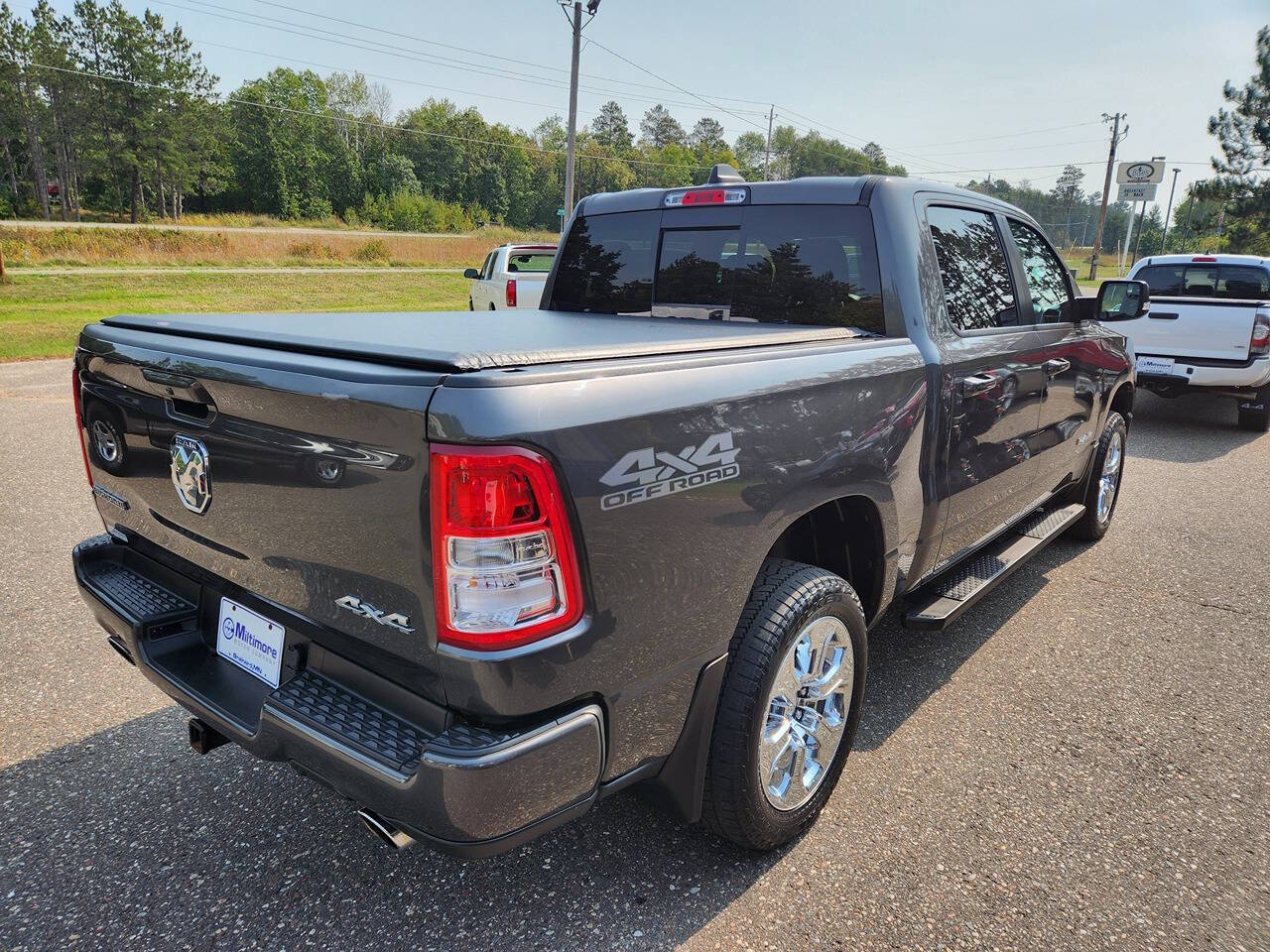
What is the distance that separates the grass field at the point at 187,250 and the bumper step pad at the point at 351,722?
3322 cm

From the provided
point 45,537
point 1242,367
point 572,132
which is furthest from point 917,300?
point 572,132

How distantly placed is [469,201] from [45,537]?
102629mm

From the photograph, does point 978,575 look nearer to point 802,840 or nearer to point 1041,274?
point 802,840

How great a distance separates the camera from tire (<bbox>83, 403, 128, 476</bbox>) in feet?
7.63

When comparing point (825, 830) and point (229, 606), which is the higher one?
point (229, 606)

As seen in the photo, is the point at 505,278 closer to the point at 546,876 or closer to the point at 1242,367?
the point at 1242,367

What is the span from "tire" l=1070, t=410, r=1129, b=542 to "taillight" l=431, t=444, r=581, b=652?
172 inches

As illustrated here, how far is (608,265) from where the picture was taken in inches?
148

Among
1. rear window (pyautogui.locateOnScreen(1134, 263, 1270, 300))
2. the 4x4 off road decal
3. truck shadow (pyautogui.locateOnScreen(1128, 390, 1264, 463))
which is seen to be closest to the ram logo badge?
the 4x4 off road decal

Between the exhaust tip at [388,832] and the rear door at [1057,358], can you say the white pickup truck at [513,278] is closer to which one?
the rear door at [1057,358]

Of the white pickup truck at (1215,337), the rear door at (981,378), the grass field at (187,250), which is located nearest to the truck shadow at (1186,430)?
the white pickup truck at (1215,337)

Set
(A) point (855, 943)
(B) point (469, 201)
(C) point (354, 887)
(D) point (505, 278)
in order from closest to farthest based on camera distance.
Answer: (A) point (855, 943)
(C) point (354, 887)
(D) point (505, 278)
(B) point (469, 201)

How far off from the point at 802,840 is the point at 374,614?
1.60 meters

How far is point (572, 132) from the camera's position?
2547 centimetres
